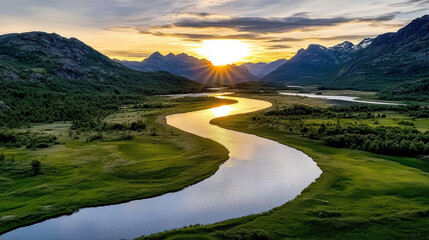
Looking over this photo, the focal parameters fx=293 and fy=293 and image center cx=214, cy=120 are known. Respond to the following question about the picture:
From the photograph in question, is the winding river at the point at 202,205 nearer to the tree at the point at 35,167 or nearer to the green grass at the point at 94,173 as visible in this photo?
the green grass at the point at 94,173

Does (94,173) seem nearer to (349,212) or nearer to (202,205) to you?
(202,205)

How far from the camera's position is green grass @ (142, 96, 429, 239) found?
27734 millimetres

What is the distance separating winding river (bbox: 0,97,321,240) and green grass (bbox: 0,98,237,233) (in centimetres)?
179

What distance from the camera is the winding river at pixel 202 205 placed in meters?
30.0

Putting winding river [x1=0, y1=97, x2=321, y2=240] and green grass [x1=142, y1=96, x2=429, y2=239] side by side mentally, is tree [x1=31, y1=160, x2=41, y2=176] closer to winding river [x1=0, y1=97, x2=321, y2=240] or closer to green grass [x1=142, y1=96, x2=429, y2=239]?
winding river [x1=0, y1=97, x2=321, y2=240]

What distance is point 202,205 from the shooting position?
117 feet

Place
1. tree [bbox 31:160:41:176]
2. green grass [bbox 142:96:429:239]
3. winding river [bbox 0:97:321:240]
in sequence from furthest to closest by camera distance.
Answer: tree [bbox 31:160:41:176] → winding river [bbox 0:97:321:240] → green grass [bbox 142:96:429:239]

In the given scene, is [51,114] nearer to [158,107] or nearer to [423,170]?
[158,107]

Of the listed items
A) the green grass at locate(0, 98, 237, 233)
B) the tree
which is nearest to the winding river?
the green grass at locate(0, 98, 237, 233)

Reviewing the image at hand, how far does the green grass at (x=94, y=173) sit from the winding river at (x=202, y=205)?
5.86 ft

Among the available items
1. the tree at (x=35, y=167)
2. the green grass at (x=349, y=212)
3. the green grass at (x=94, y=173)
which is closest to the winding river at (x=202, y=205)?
the green grass at (x=94, y=173)

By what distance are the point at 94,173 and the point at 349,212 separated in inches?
1434

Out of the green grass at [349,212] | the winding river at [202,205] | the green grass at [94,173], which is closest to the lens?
the green grass at [349,212]

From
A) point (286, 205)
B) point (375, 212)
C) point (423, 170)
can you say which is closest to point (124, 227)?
point (286, 205)
